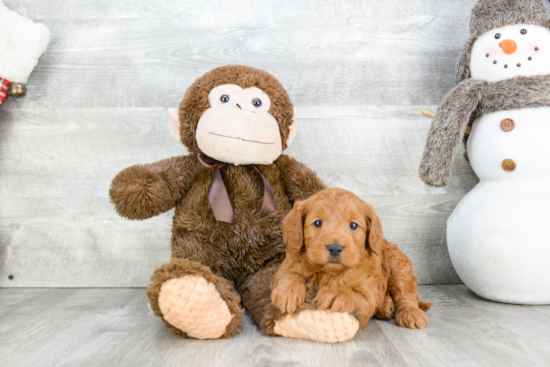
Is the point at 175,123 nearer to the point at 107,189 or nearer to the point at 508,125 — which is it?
the point at 107,189

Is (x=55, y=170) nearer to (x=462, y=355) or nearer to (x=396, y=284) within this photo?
(x=396, y=284)

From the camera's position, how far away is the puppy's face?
81cm

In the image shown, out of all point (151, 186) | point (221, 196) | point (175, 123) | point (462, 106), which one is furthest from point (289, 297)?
point (462, 106)

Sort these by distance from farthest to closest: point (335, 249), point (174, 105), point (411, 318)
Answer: point (174, 105) < point (411, 318) < point (335, 249)

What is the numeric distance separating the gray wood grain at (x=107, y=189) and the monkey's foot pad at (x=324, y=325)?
60 cm

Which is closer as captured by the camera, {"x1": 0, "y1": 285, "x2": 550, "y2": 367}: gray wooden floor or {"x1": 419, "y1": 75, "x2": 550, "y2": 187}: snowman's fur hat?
{"x1": 0, "y1": 285, "x2": 550, "y2": 367}: gray wooden floor

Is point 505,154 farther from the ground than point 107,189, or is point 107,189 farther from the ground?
point 505,154

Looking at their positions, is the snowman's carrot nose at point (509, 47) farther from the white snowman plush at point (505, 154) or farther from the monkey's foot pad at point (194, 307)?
the monkey's foot pad at point (194, 307)

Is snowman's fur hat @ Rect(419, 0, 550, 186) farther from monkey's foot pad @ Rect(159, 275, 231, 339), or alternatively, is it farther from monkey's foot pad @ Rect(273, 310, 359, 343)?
monkey's foot pad @ Rect(159, 275, 231, 339)

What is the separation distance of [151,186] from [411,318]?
0.65 m

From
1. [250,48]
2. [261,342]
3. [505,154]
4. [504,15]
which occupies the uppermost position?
[504,15]

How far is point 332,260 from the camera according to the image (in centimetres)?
80

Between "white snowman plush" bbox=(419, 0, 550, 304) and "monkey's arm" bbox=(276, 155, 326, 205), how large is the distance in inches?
10.9

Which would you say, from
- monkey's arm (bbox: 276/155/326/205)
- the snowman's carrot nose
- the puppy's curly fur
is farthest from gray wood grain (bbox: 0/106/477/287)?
the puppy's curly fur
